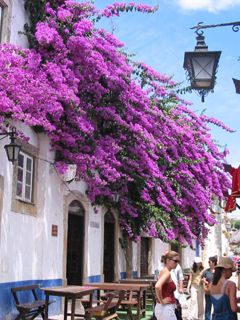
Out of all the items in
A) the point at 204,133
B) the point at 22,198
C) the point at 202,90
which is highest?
the point at 204,133

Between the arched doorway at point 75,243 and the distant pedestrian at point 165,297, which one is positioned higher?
the arched doorway at point 75,243

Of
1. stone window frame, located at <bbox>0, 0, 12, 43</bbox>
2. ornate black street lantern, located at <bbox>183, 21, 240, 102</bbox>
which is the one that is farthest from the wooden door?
ornate black street lantern, located at <bbox>183, 21, 240, 102</bbox>

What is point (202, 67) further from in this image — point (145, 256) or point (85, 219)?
point (145, 256)

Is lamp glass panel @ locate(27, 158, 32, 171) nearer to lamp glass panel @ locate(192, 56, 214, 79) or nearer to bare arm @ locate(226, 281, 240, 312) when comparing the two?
lamp glass panel @ locate(192, 56, 214, 79)

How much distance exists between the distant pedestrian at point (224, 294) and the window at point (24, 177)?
6430 millimetres

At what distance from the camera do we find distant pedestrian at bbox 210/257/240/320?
567 centimetres

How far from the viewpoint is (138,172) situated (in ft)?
51.7

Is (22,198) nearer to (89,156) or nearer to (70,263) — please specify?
(89,156)

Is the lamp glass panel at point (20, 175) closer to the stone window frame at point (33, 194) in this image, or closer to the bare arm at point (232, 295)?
the stone window frame at point (33, 194)

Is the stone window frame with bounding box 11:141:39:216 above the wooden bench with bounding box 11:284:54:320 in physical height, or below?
above

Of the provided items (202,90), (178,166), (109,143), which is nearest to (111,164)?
(109,143)

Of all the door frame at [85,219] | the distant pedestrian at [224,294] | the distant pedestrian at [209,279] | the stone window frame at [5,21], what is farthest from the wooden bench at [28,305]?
the stone window frame at [5,21]

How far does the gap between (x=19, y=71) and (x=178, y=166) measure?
921cm

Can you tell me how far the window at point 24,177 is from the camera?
1152 centimetres
